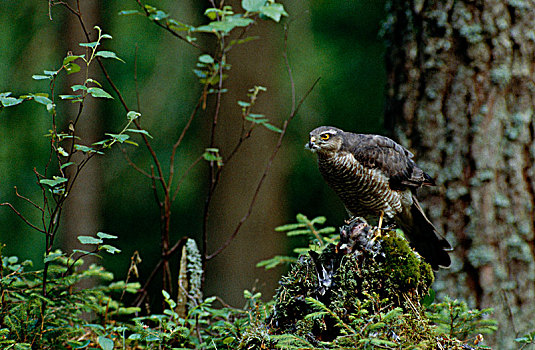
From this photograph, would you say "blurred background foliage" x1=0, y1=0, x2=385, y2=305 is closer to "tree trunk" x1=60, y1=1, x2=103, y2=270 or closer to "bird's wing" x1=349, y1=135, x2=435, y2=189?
"tree trunk" x1=60, y1=1, x2=103, y2=270

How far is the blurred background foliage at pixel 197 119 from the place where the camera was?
18.1ft

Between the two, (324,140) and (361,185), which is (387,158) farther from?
(324,140)

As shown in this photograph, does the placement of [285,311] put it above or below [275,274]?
above

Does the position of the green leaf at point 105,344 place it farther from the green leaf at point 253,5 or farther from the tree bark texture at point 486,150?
the tree bark texture at point 486,150

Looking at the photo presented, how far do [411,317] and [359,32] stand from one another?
256 inches

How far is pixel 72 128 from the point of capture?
1964mm

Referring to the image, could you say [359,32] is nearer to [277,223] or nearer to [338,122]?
[338,122]

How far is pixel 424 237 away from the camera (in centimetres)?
298

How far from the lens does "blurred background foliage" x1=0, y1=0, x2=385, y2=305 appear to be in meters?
5.52

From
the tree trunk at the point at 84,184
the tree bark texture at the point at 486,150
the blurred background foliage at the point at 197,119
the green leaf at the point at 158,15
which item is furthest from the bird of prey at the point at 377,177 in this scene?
the tree trunk at the point at 84,184

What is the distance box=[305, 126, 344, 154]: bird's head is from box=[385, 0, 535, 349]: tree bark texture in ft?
3.30

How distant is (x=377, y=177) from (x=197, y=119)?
19.0 ft

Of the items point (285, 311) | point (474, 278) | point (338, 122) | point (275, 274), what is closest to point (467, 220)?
point (474, 278)

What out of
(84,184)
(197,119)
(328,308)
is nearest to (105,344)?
(328,308)
